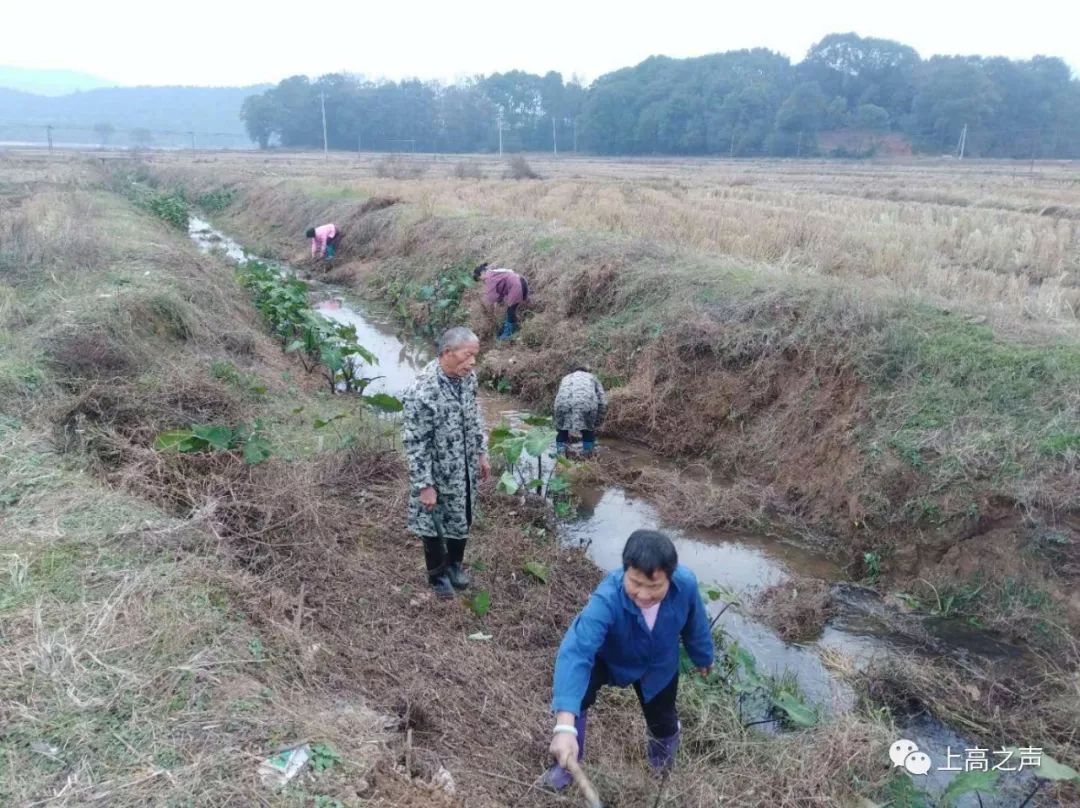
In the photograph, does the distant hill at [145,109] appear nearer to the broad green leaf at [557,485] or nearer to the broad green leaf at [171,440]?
the broad green leaf at [557,485]

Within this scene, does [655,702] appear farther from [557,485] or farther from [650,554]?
[557,485]

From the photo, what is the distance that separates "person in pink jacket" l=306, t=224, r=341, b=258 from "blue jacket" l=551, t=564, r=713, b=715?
16.5 m

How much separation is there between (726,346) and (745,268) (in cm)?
190

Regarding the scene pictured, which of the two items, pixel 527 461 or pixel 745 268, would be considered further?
pixel 745 268

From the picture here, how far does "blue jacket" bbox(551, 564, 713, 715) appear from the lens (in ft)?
9.14

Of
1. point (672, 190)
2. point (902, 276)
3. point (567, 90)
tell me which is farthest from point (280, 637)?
point (567, 90)

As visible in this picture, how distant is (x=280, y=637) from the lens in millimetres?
3732

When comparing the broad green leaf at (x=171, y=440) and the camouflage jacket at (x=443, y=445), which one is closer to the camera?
the camouflage jacket at (x=443, y=445)

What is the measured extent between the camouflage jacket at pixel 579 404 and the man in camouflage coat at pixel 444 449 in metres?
2.61

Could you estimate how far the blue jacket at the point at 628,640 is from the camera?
9.14ft

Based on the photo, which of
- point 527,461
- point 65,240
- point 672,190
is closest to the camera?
point 527,461

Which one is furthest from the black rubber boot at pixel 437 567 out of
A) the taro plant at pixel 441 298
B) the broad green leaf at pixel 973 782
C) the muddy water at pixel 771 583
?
the taro plant at pixel 441 298

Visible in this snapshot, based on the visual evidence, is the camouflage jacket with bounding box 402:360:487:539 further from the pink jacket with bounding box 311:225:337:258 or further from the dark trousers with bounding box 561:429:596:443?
the pink jacket with bounding box 311:225:337:258

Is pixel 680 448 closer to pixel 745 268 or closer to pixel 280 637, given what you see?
pixel 745 268
